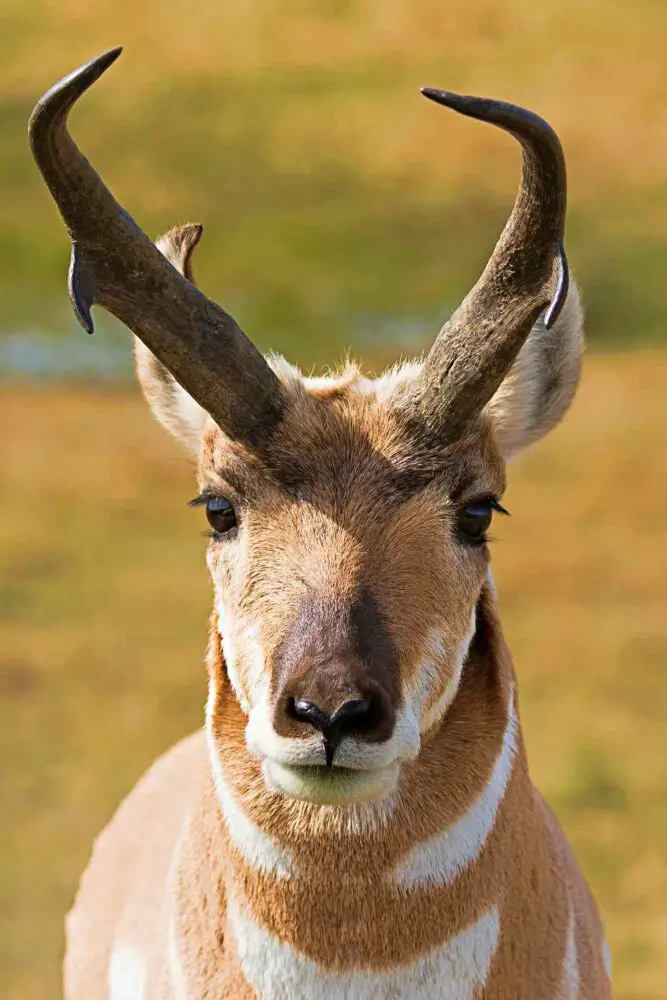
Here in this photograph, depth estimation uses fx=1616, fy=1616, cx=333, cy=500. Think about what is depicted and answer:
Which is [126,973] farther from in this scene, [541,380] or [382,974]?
[541,380]

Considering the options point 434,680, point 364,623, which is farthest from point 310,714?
point 434,680

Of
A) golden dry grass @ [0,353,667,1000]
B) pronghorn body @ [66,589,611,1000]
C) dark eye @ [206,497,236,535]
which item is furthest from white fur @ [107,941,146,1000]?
golden dry grass @ [0,353,667,1000]

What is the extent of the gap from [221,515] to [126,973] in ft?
6.99

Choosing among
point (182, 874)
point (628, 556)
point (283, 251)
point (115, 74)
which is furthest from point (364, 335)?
point (182, 874)

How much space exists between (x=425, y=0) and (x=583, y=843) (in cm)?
4382

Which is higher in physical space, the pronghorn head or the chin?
the pronghorn head

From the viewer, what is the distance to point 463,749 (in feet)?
17.9

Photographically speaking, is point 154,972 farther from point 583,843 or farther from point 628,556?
point 628,556

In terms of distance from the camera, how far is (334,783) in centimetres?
479

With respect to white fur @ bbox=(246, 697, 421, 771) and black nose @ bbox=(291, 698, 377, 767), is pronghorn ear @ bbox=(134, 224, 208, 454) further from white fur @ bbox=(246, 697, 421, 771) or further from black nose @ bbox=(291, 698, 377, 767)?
black nose @ bbox=(291, 698, 377, 767)

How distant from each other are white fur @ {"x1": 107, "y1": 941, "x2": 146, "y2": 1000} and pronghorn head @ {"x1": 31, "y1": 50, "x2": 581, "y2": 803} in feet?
4.33

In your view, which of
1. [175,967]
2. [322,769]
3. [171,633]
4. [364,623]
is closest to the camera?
[322,769]

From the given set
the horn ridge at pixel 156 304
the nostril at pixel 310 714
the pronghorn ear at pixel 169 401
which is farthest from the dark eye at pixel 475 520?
the pronghorn ear at pixel 169 401

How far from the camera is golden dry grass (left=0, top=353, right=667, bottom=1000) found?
15.2 m
